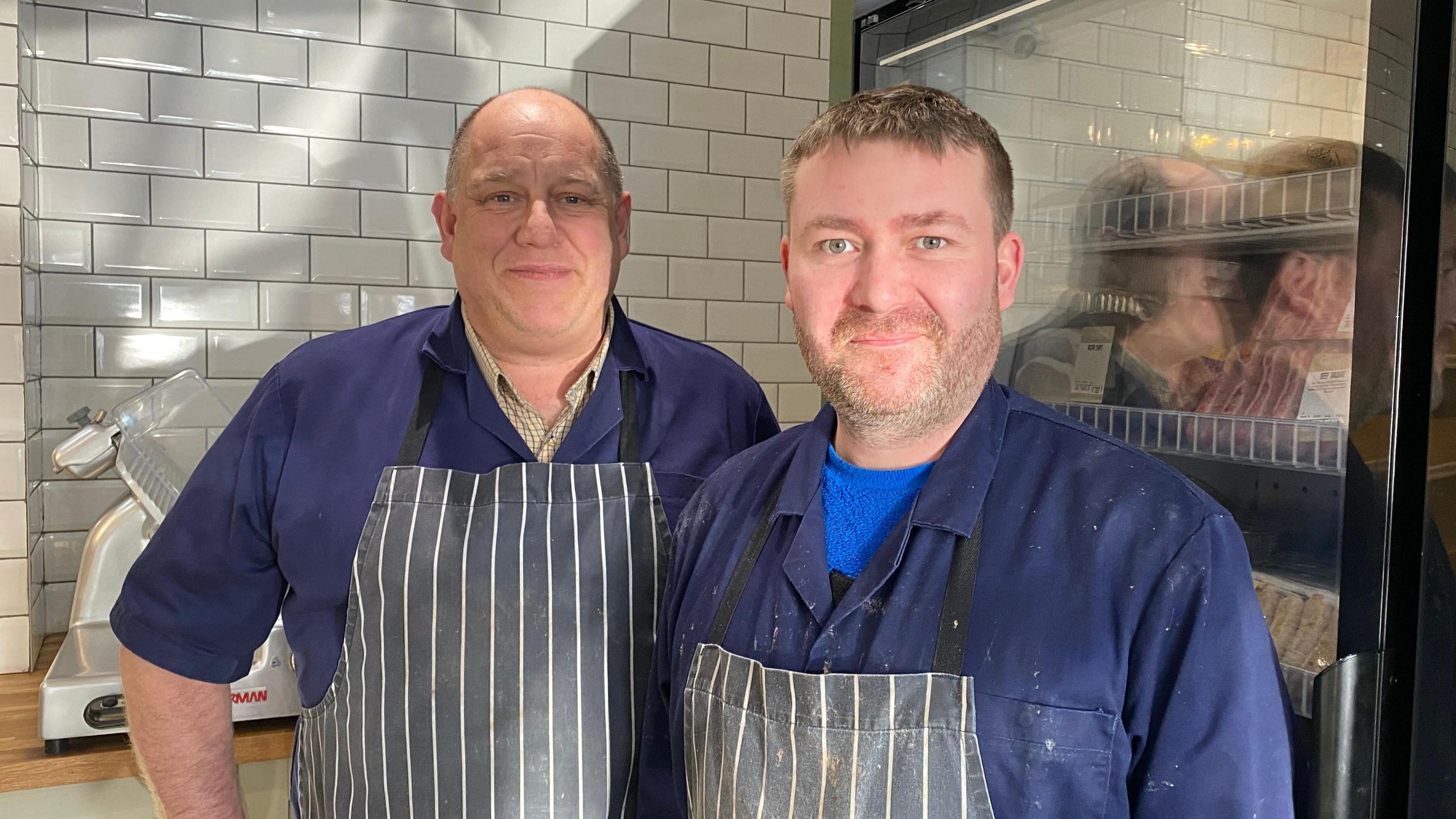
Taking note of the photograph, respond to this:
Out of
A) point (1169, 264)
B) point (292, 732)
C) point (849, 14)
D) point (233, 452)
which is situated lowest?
point (292, 732)

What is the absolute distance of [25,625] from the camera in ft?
7.47

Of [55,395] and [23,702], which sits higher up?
[55,395]

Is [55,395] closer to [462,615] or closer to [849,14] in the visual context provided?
[462,615]

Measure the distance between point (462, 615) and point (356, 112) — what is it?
65.2 inches

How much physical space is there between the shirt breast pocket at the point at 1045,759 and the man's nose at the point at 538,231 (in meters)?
0.91

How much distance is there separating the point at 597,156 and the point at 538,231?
0.18m

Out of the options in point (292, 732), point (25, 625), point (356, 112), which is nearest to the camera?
point (292, 732)

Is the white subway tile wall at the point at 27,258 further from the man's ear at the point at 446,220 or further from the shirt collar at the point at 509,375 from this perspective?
the shirt collar at the point at 509,375

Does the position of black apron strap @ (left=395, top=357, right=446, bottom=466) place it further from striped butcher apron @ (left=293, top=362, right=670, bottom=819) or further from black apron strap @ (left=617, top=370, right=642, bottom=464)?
black apron strap @ (left=617, top=370, right=642, bottom=464)

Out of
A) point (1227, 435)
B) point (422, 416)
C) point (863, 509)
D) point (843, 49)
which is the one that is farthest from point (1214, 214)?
point (422, 416)

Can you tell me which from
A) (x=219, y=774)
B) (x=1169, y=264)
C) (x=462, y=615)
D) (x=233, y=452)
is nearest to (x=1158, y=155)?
(x=1169, y=264)

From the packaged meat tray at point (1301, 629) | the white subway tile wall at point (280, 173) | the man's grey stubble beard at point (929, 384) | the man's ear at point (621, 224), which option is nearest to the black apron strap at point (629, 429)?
the man's ear at point (621, 224)

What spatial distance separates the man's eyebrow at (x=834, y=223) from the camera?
44.9 inches

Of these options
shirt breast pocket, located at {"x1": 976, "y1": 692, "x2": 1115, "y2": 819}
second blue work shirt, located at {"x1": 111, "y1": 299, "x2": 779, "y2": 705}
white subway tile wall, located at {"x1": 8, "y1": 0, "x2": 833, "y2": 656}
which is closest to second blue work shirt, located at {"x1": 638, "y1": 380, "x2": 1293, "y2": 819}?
shirt breast pocket, located at {"x1": 976, "y1": 692, "x2": 1115, "y2": 819}
